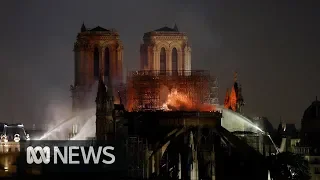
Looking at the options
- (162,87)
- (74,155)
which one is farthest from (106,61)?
(74,155)

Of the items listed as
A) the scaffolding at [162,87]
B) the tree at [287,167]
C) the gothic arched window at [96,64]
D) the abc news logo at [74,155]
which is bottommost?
the tree at [287,167]

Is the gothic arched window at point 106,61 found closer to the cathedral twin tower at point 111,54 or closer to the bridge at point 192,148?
the cathedral twin tower at point 111,54

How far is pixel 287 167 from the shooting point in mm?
82562

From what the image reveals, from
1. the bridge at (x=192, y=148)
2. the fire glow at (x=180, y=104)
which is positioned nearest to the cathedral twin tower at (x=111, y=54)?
the fire glow at (x=180, y=104)

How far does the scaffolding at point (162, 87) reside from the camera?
9531 centimetres

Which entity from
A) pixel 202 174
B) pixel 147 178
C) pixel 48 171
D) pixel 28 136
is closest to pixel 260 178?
pixel 202 174

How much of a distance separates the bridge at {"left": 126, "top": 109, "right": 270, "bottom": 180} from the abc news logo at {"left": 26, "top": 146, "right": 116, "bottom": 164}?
1.59 meters

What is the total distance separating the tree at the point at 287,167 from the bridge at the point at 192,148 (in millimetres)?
752

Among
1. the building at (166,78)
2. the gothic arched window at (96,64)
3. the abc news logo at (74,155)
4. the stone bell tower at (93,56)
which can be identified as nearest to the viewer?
the abc news logo at (74,155)

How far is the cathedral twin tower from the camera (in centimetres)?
9706

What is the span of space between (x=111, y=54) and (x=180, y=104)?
6302 mm

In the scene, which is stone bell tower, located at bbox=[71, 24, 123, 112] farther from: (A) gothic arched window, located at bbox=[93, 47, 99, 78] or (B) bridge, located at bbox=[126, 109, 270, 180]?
(B) bridge, located at bbox=[126, 109, 270, 180]

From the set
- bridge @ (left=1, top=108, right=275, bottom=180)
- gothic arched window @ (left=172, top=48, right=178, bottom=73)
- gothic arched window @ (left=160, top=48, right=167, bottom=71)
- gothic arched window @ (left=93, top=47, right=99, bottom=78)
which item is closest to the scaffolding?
gothic arched window @ (left=160, top=48, right=167, bottom=71)

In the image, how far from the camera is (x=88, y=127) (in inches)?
3684
